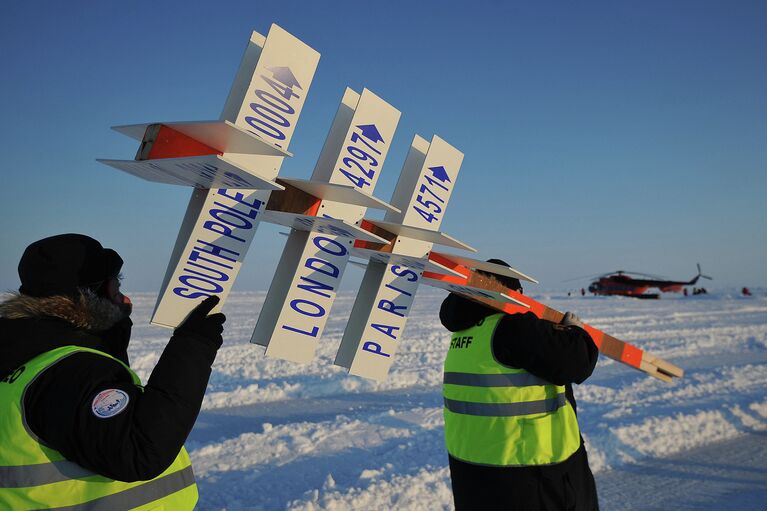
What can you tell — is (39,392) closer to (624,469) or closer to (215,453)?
(215,453)

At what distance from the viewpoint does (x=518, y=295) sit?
249 centimetres

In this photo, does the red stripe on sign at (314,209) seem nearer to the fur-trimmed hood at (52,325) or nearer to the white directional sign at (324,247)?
the white directional sign at (324,247)

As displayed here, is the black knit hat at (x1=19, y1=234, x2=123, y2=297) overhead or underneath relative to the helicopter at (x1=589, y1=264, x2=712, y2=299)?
underneath

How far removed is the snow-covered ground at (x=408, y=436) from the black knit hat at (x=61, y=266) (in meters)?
2.59

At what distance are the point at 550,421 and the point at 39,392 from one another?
198cm

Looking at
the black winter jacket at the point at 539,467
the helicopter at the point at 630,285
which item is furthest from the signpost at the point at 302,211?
Result: the helicopter at the point at 630,285

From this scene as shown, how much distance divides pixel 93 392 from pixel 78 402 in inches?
1.5

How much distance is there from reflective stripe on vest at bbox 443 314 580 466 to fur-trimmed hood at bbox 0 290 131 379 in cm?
156

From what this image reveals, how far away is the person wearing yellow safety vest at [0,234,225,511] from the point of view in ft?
3.89

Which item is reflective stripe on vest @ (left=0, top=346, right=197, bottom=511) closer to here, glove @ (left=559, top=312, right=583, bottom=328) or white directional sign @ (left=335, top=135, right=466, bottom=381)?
white directional sign @ (left=335, top=135, right=466, bottom=381)

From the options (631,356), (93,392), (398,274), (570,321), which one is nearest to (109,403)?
(93,392)

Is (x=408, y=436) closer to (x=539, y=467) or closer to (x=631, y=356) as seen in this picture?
(x=631, y=356)

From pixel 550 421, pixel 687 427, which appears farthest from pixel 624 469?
pixel 550 421

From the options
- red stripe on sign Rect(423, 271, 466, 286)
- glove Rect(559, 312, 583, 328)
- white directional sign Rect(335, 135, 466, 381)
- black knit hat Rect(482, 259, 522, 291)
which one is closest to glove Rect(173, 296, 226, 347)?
white directional sign Rect(335, 135, 466, 381)
